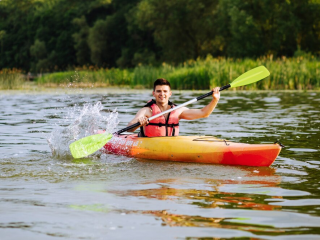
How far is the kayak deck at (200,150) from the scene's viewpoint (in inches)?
249

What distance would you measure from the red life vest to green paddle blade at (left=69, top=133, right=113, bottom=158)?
0.51 meters

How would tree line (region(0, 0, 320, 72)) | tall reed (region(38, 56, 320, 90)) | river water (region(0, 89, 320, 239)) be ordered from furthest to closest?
tree line (region(0, 0, 320, 72)), tall reed (region(38, 56, 320, 90)), river water (region(0, 89, 320, 239))

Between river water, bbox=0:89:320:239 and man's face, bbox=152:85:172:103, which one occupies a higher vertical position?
man's face, bbox=152:85:172:103

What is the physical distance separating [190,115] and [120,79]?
18.8m

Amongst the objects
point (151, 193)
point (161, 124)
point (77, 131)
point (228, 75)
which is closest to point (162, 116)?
point (161, 124)

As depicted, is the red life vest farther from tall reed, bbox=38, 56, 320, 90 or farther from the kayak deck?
tall reed, bbox=38, 56, 320, 90

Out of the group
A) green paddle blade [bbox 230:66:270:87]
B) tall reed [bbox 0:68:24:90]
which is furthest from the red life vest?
tall reed [bbox 0:68:24:90]

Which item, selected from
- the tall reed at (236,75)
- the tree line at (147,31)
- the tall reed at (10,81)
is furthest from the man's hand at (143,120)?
the tree line at (147,31)

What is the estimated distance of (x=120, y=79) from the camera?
25969 mm

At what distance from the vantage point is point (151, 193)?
4852 mm

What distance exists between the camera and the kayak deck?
6320 millimetres

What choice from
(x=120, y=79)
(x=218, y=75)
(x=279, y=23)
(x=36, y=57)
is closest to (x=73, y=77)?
(x=120, y=79)

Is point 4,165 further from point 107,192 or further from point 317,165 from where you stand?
point 317,165

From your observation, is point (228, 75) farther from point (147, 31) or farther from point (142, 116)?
point (147, 31)
